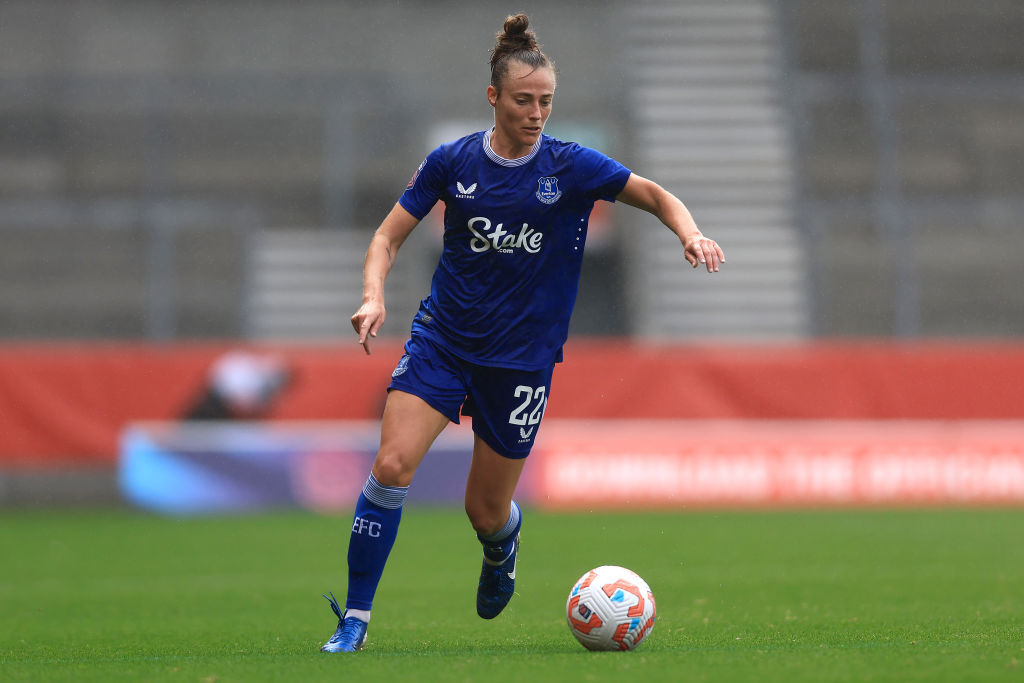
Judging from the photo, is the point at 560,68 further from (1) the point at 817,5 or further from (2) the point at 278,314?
(2) the point at 278,314

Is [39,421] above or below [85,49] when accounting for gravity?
below

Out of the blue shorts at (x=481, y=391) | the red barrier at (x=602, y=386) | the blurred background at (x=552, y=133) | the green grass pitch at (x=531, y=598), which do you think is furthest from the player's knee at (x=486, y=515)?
the blurred background at (x=552, y=133)

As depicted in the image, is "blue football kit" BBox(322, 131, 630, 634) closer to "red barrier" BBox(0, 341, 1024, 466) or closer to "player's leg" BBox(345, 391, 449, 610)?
"player's leg" BBox(345, 391, 449, 610)

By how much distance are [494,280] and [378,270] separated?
1.50ft

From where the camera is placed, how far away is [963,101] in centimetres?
1912

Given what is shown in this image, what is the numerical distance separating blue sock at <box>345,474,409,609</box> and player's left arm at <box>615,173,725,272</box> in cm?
Answer: 139

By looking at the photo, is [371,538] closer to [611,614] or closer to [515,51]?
[611,614]

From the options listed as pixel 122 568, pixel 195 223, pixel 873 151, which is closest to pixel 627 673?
pixel 122 568

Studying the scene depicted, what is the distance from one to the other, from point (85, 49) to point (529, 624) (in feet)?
52.1

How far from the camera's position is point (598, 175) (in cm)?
557

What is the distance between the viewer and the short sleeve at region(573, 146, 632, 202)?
5.57m

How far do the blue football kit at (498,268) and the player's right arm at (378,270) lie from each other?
2.5 inches

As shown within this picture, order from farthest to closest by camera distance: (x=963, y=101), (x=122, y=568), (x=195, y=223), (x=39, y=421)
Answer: (x=963, y=101)
(x=195, y=223)
(x=39, y=421)
(x=122, y=568)

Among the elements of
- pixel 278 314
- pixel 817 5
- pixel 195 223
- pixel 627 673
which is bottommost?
pixel 278 314
